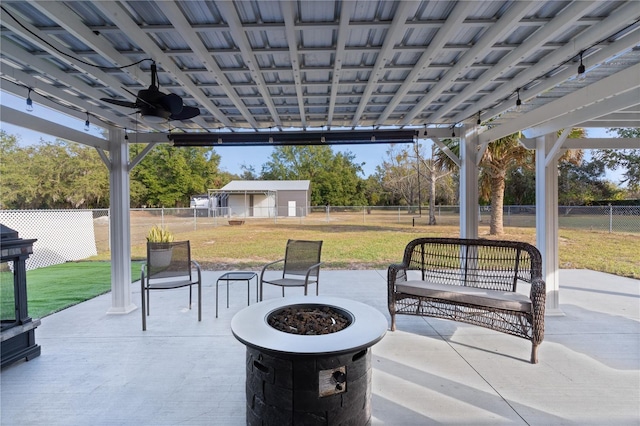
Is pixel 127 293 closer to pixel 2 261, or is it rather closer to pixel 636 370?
pixel 2 261

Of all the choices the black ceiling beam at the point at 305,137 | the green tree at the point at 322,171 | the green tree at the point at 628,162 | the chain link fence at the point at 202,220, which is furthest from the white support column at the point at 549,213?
the green tree at the point at 322,171

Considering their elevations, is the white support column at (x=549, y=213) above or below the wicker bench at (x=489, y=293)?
above

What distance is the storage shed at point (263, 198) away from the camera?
15156mm

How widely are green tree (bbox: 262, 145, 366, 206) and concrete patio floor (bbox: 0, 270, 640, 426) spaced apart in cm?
1689

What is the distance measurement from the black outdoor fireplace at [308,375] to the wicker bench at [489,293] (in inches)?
58.6

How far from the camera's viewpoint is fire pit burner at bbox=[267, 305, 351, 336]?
1.67 m

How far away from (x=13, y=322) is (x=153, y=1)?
279 centimetres

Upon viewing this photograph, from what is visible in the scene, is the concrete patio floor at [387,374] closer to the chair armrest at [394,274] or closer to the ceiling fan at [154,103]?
the chair armrest at [394,274]

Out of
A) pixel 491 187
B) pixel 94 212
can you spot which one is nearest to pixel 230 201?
pixel 94 212

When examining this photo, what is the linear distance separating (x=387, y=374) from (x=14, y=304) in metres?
3.18

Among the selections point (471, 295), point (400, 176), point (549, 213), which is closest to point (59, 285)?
point (471, 295)

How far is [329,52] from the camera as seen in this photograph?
222 centimetres

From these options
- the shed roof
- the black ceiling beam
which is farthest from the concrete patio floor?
the shed roof

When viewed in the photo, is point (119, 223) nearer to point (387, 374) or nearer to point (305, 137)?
point (305, 137)
